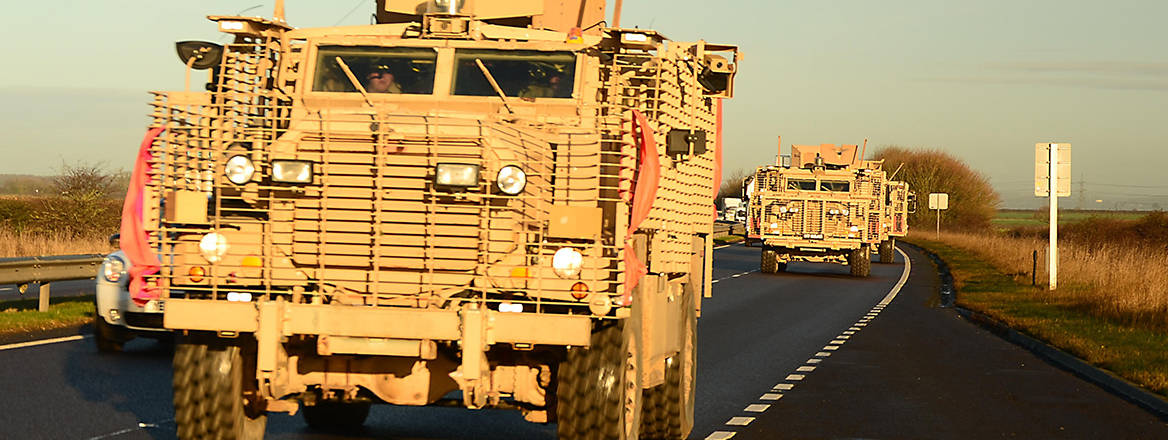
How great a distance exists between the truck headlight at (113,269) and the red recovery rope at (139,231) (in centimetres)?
719

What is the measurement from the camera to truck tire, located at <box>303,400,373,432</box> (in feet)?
37.2

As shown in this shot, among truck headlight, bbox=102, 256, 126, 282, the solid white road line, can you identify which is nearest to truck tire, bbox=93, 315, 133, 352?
truck headlight, bbox=102, 256, 126, 282

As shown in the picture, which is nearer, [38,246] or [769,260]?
[38,246]

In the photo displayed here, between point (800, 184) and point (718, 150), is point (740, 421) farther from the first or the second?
point (800, 184)

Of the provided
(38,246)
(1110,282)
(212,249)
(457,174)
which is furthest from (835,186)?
(212,249)

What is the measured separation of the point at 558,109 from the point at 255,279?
247 centimetres

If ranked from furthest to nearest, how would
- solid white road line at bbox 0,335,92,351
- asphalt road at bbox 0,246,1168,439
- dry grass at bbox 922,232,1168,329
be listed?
dry grass at bbox 922,232,1168,329 → solid white road line at bbox 0,335,92,351 → asphalt road at bbox 0,246,1168,439

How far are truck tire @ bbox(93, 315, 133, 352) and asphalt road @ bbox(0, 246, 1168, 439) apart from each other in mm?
153

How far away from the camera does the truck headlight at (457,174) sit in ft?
27.0

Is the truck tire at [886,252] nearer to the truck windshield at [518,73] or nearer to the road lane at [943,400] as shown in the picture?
the road lane at [943,400]

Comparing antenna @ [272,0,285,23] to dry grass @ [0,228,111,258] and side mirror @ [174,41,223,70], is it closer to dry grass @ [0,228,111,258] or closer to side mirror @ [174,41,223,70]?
side mirror @ [174,41,223,70]

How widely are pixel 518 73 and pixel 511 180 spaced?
2117 millimetres

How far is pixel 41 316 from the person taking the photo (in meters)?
20.2

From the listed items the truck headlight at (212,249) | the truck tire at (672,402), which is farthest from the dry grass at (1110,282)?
the truck headlight at (212,249)
